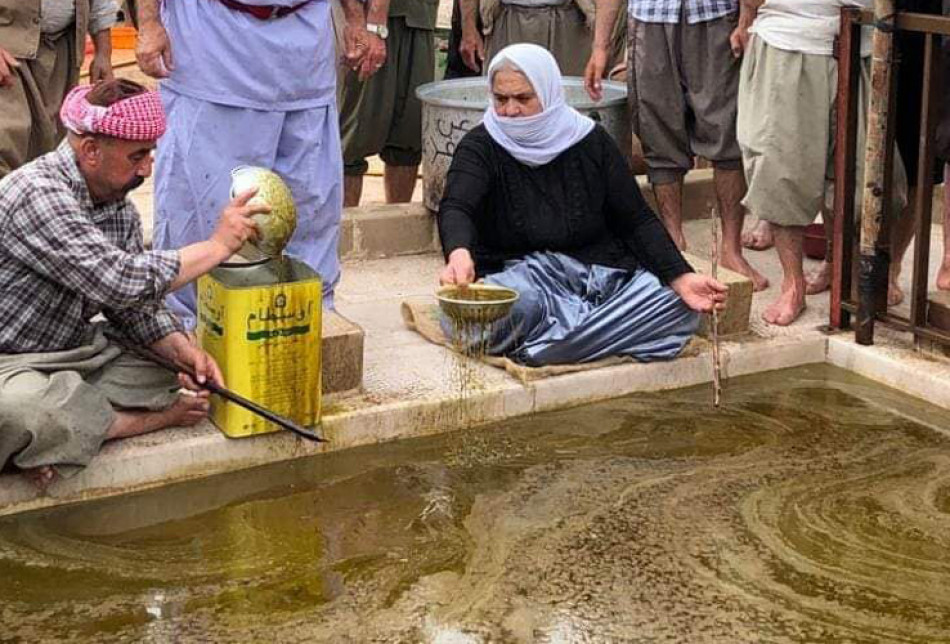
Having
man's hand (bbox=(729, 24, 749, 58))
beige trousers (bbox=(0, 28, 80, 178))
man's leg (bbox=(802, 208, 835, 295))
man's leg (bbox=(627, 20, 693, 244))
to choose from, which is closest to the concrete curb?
man's leg (bbox=(802, 208, 835, 295))

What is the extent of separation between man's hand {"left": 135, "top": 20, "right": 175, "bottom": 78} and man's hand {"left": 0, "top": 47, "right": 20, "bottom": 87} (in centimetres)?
63

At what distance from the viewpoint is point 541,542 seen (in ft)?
15.7

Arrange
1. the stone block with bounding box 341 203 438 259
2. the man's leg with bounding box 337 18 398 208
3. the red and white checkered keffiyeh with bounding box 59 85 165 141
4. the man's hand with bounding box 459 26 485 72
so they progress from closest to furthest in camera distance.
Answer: the red and white checkered keffiyeh with bounding box 59 85 165 141
the stone block with bounding box 341 203 438 259
the man's leg with bounding box 337 18 398 208
the man's hand with bounding box 459 26 485 72

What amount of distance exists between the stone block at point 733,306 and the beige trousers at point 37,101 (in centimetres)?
262

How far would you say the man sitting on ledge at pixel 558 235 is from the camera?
5.93 metres

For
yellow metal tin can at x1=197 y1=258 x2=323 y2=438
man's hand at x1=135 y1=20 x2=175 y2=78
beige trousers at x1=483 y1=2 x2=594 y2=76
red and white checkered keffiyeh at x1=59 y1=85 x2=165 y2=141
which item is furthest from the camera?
beige trousers at x1=483 y1=2 x2=594 y2=76

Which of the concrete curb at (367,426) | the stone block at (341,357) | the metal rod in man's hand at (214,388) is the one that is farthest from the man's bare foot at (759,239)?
the metal rod in man's hand at (214,388)

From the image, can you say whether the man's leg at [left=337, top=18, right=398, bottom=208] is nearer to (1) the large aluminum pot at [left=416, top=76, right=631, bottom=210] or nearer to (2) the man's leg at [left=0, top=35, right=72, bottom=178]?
(1) the large aluminum pot at [left=416, top=76, right=631, bottom=210]

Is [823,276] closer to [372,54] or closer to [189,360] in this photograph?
[372,54]

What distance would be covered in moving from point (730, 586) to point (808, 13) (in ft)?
9.11

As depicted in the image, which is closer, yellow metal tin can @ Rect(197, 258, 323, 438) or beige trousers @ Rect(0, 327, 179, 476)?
beige trousers @ Rect(0, 327, 179, 476)

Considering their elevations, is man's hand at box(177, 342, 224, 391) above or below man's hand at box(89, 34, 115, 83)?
below

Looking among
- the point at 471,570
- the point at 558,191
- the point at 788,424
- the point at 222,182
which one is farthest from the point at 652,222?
the point at 471,570

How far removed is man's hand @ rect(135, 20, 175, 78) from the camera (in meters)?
5.55
